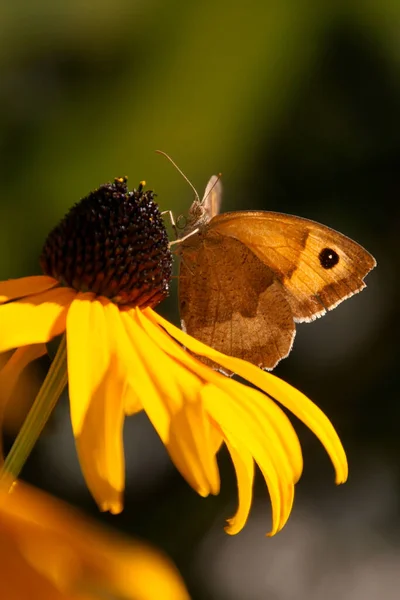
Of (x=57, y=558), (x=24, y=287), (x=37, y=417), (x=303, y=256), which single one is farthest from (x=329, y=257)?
(x=57, y=558)

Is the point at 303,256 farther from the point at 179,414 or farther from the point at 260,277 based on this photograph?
the point at 179,414

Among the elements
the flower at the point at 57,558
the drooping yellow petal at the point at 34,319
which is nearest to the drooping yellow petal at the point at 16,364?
the drooping yellow petal at the point at 34,319

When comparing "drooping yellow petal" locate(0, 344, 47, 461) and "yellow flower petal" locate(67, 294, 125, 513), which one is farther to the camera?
"drooping yellow petal" locate(0, 344, 47, 461)

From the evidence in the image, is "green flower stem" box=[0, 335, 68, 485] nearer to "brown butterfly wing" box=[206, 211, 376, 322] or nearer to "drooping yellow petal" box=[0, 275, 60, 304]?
"drooping yellow petal" box=[0, 275, 60, 304]

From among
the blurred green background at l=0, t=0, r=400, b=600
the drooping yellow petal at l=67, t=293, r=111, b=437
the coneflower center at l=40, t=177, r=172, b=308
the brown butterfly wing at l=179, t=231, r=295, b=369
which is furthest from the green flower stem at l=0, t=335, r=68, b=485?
the blurred green background at l=0, t=0, r=400, b=600

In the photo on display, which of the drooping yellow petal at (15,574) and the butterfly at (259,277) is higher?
the drooping yellow petal at (15,574)

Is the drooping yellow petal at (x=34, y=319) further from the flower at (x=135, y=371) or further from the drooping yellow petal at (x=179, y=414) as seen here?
the drooping yellow petal at (x=179, y=414)

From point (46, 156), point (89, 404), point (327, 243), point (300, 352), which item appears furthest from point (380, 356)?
point (89, 404)
